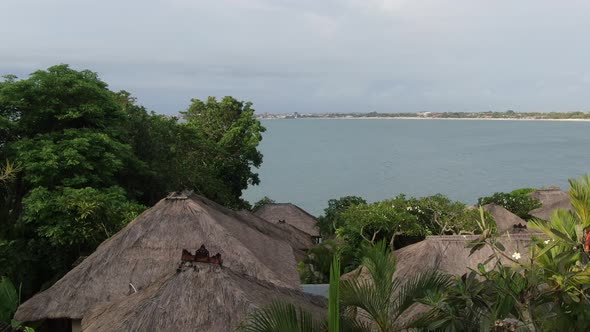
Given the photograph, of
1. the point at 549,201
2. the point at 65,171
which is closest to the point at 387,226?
the point at 65,171

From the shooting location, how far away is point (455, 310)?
14.3 feet

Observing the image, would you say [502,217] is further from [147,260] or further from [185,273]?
[185,273]

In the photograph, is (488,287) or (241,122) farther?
(241,122)

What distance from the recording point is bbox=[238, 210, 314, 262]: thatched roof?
1344 centimetres

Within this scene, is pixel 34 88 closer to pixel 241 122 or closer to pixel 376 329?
pixel 376 329

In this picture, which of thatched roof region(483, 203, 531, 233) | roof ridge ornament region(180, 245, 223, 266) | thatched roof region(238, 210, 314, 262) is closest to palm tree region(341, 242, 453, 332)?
roof ridge ornament region(180, 245, 223, 266)

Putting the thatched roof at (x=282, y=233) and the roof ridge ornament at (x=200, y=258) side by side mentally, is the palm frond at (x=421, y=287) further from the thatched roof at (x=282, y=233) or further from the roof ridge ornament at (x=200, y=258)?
the thatched roof at (x=282, y=233)

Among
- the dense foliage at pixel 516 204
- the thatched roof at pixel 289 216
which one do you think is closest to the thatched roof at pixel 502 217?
the dense foliage at pixel 516 204

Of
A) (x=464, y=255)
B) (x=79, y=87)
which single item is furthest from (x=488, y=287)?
(x=79, y=87)

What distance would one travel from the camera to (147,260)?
9.18 metres

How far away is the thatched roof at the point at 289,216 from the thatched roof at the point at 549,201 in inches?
361

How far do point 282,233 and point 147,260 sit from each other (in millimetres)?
7336

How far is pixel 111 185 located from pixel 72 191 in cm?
215

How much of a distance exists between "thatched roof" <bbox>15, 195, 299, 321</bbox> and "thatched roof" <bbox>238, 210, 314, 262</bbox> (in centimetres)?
299
